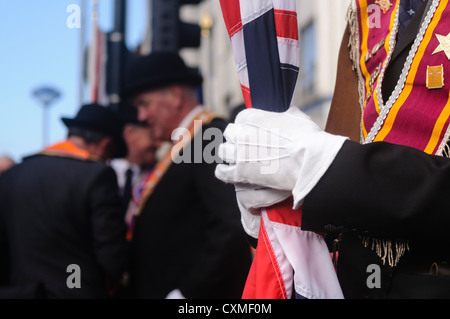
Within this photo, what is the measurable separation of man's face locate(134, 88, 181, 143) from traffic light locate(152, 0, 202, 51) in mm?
837

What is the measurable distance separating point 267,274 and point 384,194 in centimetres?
29

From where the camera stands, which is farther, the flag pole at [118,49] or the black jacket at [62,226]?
the flag pole at [118,49]

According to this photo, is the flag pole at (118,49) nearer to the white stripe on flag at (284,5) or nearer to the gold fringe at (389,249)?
the white stripe on flag at (284,5)

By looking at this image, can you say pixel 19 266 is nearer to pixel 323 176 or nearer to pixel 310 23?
pixel 323 176

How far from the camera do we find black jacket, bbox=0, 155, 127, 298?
2.91 m

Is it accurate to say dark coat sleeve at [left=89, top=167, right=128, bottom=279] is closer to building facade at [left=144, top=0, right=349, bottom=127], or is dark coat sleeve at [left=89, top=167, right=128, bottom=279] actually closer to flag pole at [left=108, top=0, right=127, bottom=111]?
flag pole at [left=108, top=0, right=127, bottom=111]

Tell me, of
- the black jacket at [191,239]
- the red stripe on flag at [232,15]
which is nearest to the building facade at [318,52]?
the black jacket at [191,239]

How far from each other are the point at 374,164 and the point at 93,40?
16.0ft

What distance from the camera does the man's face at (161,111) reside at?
321 centimetres

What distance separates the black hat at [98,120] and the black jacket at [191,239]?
39.8 inches

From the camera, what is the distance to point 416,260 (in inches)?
40.0

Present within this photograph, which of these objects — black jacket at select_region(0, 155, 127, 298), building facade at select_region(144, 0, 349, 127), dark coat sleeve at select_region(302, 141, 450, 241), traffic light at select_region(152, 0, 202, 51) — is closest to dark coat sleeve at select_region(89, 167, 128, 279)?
black jacket at select_region(0, 155, 127, 298)
